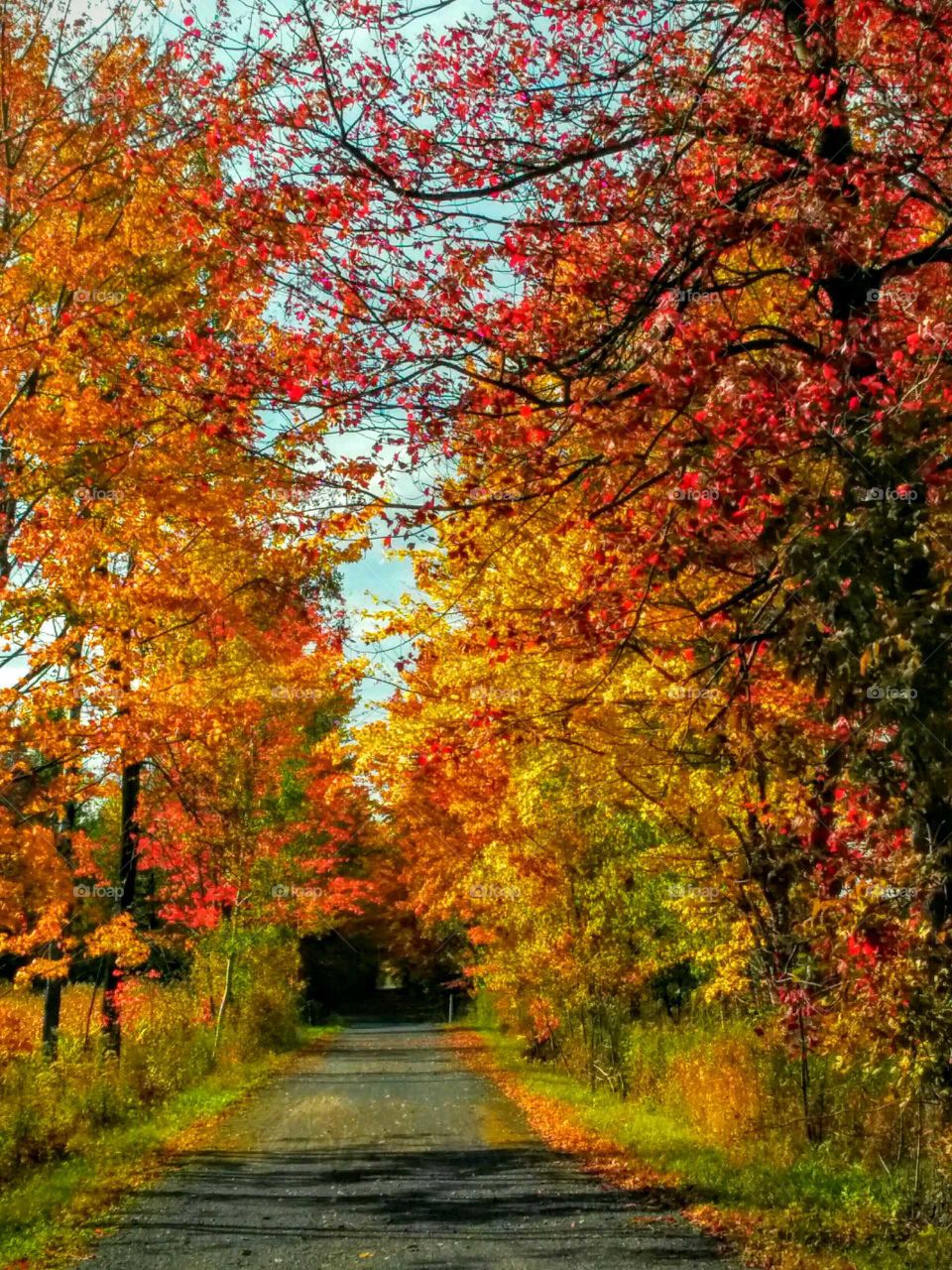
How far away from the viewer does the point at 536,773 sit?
11.3 metres

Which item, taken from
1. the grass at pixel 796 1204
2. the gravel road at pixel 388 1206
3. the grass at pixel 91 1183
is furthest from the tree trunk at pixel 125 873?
the grass at pixel 796 1204

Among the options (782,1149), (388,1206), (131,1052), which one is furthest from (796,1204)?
(131,1052)

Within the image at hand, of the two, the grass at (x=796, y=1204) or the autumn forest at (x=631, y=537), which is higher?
the autumn forest at (x=631, y=537)

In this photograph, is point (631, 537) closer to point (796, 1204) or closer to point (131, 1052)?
point (796, 1204)

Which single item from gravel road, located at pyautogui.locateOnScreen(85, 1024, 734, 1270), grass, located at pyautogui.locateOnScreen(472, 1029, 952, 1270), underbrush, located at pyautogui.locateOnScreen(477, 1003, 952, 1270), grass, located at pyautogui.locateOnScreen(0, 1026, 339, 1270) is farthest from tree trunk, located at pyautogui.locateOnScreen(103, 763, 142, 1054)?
grass, located at pyautogui.locateOnScreen(472, 1029, 952, 1270)

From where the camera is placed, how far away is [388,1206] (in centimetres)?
880

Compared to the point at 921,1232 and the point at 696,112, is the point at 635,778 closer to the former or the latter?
the point at 921,1232

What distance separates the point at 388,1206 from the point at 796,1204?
10.9 feet

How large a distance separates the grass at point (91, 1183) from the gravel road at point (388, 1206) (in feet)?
0.93

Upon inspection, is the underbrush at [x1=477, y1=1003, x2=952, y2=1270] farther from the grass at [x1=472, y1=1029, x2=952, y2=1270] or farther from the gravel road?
the gravel road

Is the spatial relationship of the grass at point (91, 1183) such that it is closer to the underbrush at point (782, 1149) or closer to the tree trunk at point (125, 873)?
the tree trunk at point (125, 873)

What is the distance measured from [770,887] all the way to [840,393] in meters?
5.56

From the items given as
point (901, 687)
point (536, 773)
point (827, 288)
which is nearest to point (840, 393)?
point (827, 288)

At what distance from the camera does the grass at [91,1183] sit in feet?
25.3
